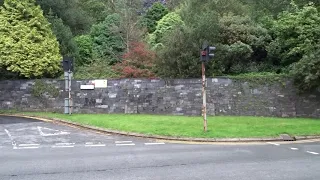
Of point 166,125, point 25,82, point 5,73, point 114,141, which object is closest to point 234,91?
point 166,125

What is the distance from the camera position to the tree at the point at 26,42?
23.7m

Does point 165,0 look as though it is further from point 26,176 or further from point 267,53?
point 26,176

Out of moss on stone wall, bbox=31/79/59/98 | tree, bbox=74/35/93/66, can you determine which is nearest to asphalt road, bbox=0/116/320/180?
moss on stone wall, bbox=31/79/59/98

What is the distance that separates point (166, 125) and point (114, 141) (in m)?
3.40

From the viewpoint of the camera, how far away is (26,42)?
78.8 feet

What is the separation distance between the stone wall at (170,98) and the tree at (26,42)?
3.52 feet

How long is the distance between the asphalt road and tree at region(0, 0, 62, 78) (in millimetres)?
9399

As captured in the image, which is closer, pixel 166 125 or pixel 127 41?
pixel 166 125

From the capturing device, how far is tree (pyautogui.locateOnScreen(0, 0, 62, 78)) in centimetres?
2367

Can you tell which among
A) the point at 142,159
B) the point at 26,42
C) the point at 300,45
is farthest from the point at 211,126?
the point at 26,42

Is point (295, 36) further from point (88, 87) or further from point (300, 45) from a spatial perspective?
point (88, 87)

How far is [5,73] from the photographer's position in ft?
80.1

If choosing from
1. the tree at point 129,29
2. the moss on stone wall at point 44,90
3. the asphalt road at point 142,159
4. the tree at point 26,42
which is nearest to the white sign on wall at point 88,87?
the moss on stone wall at point 44,90

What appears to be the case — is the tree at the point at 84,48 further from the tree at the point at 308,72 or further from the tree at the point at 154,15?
the tree at the point at 308,72
